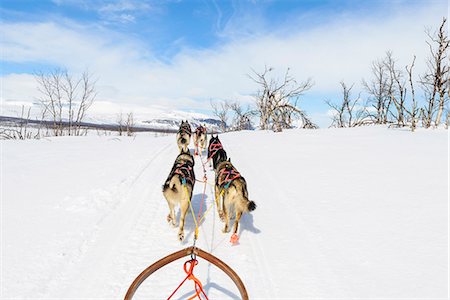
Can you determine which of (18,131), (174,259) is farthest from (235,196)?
(18,131)

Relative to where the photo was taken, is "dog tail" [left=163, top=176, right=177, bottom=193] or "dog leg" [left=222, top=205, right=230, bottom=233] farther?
"dog leg" [left=222, top=205, right=230, bottom=233]

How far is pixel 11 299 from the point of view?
2.66 meters

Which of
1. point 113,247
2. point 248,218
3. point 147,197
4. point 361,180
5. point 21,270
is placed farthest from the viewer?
point 361,180

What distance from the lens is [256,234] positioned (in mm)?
4281

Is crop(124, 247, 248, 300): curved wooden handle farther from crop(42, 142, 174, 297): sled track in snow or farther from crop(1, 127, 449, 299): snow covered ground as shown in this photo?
crop(42, 142, 174, 297): sled track in snow

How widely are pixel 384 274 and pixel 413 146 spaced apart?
8.83 m

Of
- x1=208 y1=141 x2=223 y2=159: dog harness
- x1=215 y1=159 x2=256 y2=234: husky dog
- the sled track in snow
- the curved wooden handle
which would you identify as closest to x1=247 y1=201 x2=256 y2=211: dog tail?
x1=215 y1=159 x2=256 y2=234: husky dog

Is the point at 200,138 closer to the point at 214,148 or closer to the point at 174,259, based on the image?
the point at 214,148

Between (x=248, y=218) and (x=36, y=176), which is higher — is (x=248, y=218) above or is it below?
below

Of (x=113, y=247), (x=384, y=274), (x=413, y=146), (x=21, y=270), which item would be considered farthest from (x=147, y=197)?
(x=413, y=146)

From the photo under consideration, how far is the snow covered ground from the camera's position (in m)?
2.99

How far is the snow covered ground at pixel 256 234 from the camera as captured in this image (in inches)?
118

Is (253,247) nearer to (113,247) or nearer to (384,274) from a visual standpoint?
(384,274)

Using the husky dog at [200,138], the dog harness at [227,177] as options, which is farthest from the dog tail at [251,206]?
the husky dog at [200,138]
